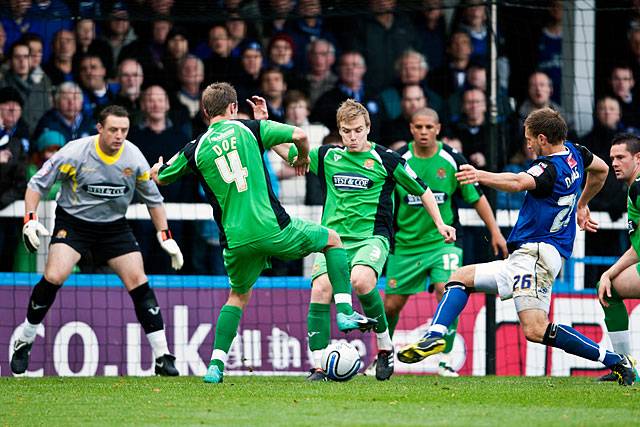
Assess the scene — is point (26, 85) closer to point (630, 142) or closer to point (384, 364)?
point (384, 364)

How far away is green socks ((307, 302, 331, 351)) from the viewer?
30.2 ft

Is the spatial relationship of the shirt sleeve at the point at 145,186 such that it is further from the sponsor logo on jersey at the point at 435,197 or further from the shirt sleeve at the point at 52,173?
the sponsor logo on jersey at the point at 435,197

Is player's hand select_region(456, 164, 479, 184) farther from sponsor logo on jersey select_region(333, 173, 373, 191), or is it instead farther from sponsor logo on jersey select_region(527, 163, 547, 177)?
sponsor logo on jersey select_region(333, 173, 373, 191)

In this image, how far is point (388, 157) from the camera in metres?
9.56

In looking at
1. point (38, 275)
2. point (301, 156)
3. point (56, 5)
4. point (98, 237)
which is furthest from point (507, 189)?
point (56, 5)

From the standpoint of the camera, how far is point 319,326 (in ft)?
30.2

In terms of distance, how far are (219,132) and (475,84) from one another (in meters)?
5.72

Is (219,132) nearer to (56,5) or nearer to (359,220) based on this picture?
(359,220)

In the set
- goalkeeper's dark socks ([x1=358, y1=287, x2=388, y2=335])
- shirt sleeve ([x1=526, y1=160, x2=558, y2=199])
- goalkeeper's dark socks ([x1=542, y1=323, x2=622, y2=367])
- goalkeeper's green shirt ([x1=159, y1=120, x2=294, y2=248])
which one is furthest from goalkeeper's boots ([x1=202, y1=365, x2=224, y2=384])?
shirt sleeve ([x1=526, y1=160, x2=558, y2=199])

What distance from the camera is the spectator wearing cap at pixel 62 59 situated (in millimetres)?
12344

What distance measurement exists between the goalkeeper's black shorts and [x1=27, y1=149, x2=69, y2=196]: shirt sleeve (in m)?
0.34

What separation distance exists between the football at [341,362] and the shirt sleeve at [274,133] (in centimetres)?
149

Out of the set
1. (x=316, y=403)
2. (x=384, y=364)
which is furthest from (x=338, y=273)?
(x=316, y=403)

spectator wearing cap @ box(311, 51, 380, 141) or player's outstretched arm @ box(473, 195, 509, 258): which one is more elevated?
spectator wearing cap @ box(311, 51, 380, 141)
